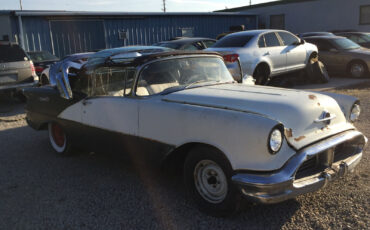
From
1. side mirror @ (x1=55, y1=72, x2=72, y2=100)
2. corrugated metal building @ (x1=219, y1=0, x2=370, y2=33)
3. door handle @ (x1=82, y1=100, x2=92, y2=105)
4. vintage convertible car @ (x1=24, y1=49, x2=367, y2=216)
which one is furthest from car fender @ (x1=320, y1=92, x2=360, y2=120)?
corrugated metal building @ (x1=219, y1=0, x2=370, y2=33)

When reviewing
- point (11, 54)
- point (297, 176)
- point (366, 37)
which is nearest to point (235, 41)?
point (11, 54)

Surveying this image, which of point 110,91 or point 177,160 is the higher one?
point 110,91

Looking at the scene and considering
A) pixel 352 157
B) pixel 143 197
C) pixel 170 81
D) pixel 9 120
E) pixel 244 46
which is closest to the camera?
pixel 352 157

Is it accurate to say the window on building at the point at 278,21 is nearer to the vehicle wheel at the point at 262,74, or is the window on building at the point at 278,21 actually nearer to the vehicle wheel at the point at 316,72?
the vehicle wheel at the point at 316,72

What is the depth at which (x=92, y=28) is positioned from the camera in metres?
18.6

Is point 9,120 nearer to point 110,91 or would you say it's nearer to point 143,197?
point 110,91

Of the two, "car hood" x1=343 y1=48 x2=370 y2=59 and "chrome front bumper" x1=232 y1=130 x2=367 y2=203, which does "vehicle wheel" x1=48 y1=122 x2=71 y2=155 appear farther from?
"car hood" x1=343 y1=48 x2=370 y2=59

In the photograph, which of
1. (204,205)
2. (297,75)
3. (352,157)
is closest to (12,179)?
(204,205)

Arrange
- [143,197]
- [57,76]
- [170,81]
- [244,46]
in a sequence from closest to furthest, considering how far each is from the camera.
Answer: [143,197]
[170,81]
[57,76]
[244,46]

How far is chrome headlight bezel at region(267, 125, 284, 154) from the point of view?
276 centimetres

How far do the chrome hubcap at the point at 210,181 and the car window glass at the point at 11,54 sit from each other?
26.6 feet

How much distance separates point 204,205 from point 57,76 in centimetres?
281

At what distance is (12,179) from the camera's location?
444 centimetres

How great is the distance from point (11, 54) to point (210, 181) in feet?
27.5
